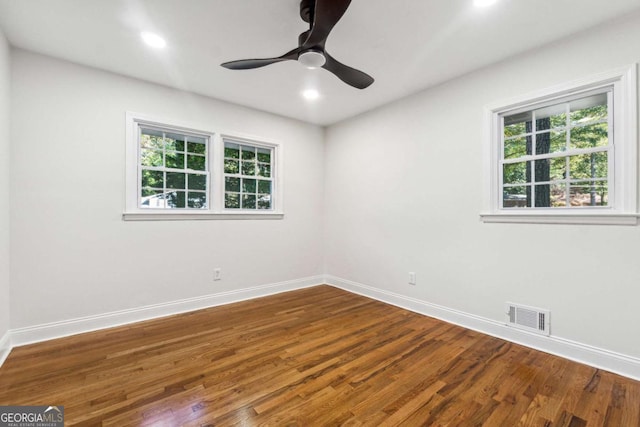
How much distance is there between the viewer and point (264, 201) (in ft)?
14.3

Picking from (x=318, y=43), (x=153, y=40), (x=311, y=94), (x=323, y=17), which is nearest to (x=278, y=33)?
(x=318, y=43)

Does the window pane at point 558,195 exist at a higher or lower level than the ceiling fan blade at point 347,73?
lower

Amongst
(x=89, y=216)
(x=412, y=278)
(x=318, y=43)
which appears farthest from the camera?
(x=412, y=278)

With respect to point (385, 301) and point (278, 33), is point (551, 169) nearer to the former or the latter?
point (385, 301)

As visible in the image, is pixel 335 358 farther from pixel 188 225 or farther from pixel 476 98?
pixel 476 98

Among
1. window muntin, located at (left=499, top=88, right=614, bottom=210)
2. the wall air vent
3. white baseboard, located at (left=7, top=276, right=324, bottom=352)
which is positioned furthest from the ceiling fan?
white baseboard, located at (left=7, top=276, right=324, bottom=352)

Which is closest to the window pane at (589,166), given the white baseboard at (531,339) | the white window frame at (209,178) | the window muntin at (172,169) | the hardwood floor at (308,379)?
the white baseboard at (531,339)

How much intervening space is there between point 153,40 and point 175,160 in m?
1.39

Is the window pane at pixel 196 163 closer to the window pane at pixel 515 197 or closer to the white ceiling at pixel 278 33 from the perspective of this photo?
the white ceiling at pixel 278 33

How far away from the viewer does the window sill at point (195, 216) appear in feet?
10.5

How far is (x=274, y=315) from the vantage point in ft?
11.1

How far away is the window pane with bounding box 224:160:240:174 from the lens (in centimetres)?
397

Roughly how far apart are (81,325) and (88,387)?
47.3 inches

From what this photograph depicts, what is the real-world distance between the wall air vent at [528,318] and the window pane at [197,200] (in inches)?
141
